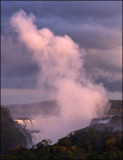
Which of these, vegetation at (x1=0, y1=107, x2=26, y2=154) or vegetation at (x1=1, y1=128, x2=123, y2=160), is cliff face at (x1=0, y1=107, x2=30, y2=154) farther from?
vegetation at (x1=1, y1=128, x2=123, y2=160)

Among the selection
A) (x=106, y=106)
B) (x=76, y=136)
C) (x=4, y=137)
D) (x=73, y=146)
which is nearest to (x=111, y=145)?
(x=73, y=146)

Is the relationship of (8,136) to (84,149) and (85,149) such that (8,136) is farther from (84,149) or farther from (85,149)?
(84,149)

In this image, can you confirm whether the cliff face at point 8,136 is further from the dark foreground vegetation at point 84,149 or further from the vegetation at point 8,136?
the dark foreground vegetation at point 84,149

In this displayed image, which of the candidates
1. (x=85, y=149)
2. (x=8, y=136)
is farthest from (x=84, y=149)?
(x=8, y=136)

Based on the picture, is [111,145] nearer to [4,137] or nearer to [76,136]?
[76,136]

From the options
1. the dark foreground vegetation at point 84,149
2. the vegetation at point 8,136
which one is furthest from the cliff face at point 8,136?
the dark foreground vegetation at point 84,149

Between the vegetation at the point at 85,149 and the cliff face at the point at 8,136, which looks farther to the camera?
the cliff face at the point at 8,136
